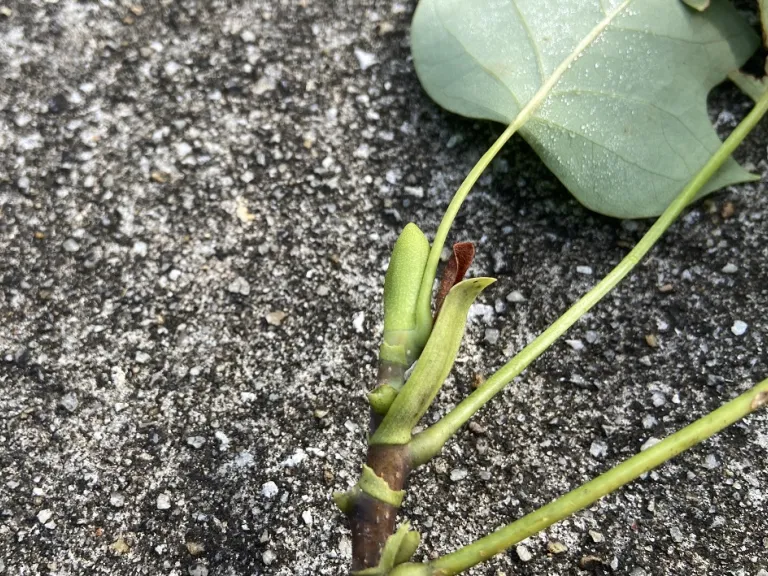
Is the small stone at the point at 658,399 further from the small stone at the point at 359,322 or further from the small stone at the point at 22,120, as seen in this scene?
the small stone at the point at 22,120

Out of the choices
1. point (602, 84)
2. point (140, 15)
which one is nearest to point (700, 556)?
point (602, 84)

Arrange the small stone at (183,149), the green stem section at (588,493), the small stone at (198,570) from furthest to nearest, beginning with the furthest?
1. the small stone at (183,149)
2. the small stone at (198,570)
3. the green stem section at (588,493)

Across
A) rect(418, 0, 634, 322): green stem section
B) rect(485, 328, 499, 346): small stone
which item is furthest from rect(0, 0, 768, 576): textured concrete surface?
rect(418, 0, 634, 322): green stem section

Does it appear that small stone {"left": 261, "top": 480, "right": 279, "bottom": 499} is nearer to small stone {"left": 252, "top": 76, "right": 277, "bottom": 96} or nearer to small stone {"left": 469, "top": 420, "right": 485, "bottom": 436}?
small stone {"left": 469, "top": 420, "right": 485, "bottom": 436}

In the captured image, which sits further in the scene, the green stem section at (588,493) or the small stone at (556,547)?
the small stone at (556,547)

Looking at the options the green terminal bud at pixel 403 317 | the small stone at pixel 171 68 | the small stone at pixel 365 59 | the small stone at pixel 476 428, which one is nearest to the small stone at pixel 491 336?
the small stone at pixel 476 428

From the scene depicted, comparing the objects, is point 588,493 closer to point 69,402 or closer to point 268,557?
point 268,557

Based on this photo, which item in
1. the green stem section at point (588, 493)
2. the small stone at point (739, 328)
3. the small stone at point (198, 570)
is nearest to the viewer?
the green stem section at point (588, 493)

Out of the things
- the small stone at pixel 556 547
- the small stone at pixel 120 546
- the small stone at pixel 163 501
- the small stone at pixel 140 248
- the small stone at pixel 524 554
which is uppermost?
the small stone at pixel 140 248

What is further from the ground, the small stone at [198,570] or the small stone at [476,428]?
the small stone at [476,428]
